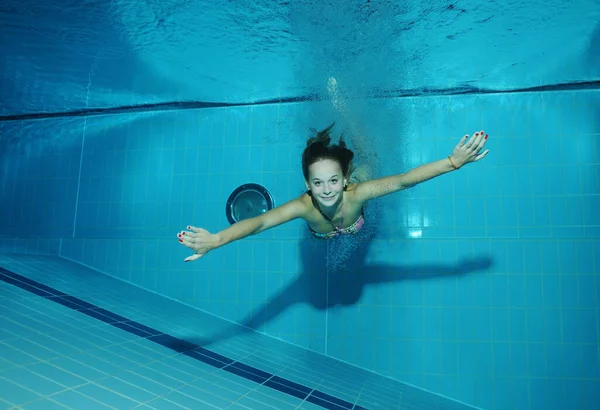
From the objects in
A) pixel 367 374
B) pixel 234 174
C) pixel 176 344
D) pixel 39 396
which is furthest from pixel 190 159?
pixel 39 396

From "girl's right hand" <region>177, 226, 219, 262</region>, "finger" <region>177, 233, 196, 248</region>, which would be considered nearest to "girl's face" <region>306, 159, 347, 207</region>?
"girl's right hand" <region>177, 226, 219, 262</region>

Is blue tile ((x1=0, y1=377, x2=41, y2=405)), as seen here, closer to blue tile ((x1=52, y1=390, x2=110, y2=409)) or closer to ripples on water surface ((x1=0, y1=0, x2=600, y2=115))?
blue tile ((x1=52, y1=390, x2=110, y2=409))

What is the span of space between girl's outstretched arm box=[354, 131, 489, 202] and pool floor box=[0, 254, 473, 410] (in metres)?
1.49

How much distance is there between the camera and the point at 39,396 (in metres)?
1.71

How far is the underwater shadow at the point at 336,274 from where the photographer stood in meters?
4.22

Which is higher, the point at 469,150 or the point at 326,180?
the point at 469,150

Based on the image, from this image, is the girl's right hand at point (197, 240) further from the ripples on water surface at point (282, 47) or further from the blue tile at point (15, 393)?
the ripples on water surface at point (282, 47)

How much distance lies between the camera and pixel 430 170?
7.86ft

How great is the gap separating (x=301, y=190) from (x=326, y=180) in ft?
6.66

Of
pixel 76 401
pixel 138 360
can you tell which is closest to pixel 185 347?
pixel 138 360

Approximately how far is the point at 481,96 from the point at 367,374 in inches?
129

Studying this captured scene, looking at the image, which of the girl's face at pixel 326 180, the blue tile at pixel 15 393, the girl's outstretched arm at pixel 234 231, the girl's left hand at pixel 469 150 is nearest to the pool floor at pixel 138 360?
the blue tile at pixel 15 393

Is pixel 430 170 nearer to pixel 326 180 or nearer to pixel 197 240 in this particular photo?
pixel 326 180

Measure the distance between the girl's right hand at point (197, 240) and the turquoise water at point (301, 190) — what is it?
122cm
